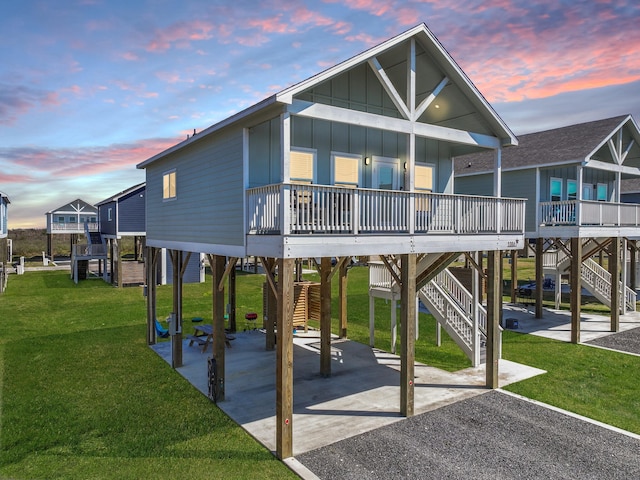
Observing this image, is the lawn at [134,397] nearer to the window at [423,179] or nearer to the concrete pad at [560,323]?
the concrete pad at [560,323]

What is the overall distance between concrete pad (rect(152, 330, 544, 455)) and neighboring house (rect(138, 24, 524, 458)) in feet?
2.33

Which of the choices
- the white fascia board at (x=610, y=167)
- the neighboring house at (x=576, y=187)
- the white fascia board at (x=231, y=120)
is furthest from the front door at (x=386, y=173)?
the white fascia board at (x=610, y=167)

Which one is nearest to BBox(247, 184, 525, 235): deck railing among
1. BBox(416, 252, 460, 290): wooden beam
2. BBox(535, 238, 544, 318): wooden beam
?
BBox(416, 252, 460, 290): wooden beam

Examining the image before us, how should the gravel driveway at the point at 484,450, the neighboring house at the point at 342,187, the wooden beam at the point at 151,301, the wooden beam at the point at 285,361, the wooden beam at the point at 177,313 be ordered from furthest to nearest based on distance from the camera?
the wooden beam at the point at 151,301 < the wooden beam at the point at 177,313 < the neighboring house at the point at 342,187 < the wooden beam at the point at 285,361 < the gravel driveway at the point at 484,450

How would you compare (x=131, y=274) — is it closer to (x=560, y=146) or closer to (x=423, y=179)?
(x=423, y=179)

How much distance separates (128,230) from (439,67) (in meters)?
26.8

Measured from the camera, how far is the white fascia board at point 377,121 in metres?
9.45

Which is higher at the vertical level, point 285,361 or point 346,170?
point 346,170

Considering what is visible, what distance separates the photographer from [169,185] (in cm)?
1543

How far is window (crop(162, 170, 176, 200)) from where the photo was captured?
14991 mm

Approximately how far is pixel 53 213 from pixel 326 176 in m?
45.6

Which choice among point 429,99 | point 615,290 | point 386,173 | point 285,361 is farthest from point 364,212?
point 615,290

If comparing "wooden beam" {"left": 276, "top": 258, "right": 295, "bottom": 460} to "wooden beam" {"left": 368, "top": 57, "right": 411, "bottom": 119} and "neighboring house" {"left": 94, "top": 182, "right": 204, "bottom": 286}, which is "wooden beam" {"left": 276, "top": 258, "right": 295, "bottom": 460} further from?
"neighboring house" {"left": 94, "top": 182, "right": 204, "bottom": 286}

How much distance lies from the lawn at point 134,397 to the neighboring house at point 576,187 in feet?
16.2
